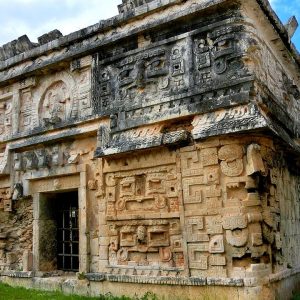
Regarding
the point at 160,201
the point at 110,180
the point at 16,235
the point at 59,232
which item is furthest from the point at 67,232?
the point at 160,201

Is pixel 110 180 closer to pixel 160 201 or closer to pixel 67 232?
pixel 160 201

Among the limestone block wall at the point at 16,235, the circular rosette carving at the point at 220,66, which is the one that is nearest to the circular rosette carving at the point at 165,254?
the circular rosette carving at the point at 220,66

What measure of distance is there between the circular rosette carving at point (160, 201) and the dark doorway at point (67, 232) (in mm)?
2154

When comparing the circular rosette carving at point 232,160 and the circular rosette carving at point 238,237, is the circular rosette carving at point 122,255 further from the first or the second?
the circular rosette carving at point 232,160

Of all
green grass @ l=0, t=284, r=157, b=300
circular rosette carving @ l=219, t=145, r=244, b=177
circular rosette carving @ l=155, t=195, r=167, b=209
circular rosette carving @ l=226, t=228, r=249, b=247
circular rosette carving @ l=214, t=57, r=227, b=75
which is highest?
circular rosette carving @ l=214, t=57, r=227, b=75

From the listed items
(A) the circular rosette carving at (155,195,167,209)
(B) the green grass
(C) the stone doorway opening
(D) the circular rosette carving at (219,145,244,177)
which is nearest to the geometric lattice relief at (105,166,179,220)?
(A) the circular rosette carving at (155,195,167,209)

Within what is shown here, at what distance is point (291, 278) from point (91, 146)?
395 cm

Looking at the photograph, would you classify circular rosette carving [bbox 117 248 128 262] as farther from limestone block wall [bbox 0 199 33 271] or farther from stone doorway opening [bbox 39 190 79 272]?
limestone block wall [bbox 0 199 33 271]

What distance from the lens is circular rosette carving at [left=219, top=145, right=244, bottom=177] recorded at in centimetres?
562

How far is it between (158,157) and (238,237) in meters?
1.73

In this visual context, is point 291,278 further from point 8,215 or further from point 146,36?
point 8,215

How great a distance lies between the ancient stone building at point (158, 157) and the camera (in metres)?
5.62

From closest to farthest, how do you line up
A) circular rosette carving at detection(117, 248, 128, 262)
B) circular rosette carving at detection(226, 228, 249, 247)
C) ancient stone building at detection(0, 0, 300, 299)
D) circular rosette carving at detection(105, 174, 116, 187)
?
circular rosette carving at detection(226, 228, 249, 247) → ancient stone building at detection(0, 0, 300, 299) → circular rosette carving at detection(117, 248, 128, 262) → circular rosette carving at detection(105, 174, 116, 187)

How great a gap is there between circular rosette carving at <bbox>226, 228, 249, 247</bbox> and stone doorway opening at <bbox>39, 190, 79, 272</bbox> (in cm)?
329
